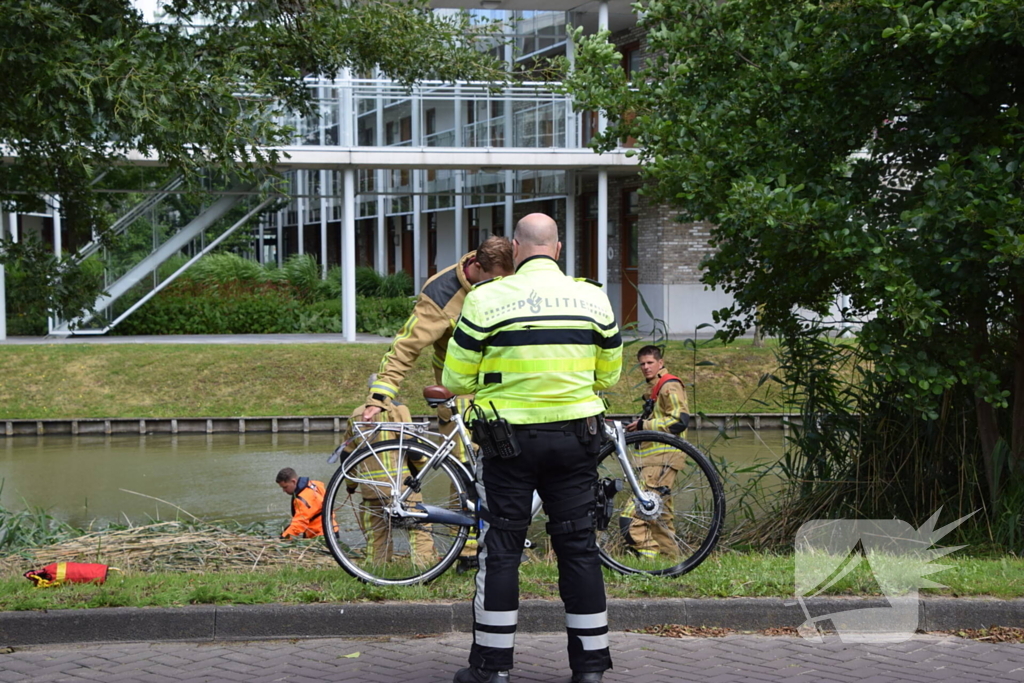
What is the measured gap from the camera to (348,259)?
25.1 metres

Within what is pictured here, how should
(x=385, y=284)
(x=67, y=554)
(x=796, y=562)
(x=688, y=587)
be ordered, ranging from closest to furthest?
(x=688, y=587), (x=796, y=562), (x=67, y=554), (x=385, y=284)

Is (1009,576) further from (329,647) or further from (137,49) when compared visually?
(137,49)

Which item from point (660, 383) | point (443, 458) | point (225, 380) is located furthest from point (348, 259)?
point (443, 458)

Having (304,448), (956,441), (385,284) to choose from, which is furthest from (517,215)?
(956,441)

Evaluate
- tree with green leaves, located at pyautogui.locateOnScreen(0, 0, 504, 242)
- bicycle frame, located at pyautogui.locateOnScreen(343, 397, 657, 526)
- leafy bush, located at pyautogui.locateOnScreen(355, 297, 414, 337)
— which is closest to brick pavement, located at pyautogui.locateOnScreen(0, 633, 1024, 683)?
bicycle frame, located at pyautogui.locateOnScreen(343, 397, 657, 526)

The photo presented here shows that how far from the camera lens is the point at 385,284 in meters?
31.2

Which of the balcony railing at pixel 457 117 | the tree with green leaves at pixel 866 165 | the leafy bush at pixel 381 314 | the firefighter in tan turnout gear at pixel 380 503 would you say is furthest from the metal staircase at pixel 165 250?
the firefighter in tan turnout gear at pixel 380 503

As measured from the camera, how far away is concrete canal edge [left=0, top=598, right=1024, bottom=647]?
5.42 meters

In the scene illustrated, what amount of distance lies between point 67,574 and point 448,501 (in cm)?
202

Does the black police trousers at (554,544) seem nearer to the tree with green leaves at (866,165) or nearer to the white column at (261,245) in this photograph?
the tree with green leaves at (866,165)

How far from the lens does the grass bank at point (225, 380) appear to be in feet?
63.0

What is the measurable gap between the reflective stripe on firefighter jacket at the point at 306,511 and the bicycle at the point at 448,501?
2599 mm

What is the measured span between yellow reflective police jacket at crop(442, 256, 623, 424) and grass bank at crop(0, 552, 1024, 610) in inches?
53.4

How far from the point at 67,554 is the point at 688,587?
3810mm
